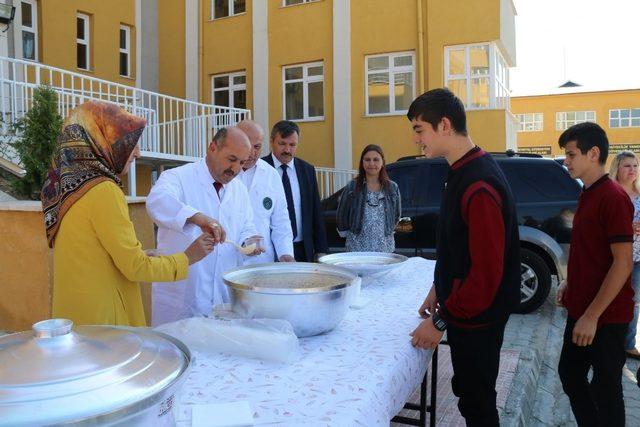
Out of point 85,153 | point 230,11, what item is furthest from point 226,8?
point 85,153

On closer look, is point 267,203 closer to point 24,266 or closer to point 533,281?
point 24,266

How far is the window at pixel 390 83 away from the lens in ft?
43.9

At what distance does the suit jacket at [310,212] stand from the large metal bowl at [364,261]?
1.31m

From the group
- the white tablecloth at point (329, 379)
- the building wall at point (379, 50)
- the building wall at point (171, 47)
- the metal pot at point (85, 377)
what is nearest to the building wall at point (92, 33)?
the building wall at point (171, 47)

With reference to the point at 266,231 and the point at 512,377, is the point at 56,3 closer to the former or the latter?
the point at 266,231

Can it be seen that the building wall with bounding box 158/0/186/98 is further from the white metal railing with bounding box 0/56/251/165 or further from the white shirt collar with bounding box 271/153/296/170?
the white shirt collar with bounding box 271/153/296/170

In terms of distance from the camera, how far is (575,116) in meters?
36.6

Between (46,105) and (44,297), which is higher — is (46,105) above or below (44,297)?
above

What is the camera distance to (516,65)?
48.5ft

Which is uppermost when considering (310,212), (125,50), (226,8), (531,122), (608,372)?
(226,8)


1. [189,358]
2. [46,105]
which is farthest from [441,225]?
[46,105]

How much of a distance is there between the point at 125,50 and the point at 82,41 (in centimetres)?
146

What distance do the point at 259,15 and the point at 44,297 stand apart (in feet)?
40.0

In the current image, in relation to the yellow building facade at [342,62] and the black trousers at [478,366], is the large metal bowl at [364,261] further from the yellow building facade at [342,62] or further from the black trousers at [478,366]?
the yellow building facade at [342,62]
